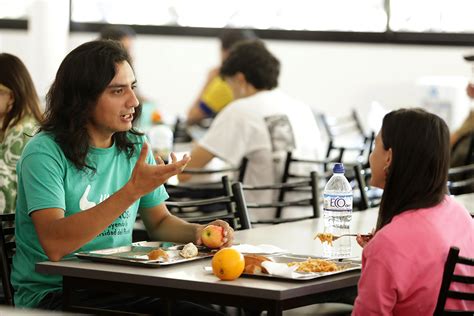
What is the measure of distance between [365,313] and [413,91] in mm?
6083

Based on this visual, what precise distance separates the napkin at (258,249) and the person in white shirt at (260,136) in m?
2.11

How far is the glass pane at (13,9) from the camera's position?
945cm

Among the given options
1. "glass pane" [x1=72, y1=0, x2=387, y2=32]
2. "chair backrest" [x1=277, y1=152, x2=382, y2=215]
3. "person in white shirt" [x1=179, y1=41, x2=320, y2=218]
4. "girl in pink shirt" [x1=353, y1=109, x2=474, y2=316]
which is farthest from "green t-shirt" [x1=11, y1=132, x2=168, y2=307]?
"glass pane" [x1=72, y1=0, x2=387, y2=32]

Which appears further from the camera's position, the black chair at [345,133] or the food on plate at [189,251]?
the black chair at [345,133]

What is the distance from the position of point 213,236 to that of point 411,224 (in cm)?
68

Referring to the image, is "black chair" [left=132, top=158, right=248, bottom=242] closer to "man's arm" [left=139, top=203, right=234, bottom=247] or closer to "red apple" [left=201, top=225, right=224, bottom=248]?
"man's arm" [left=139, top=203, right=234, bottom=247]

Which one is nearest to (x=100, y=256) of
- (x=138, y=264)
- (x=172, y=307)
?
(x=138, y=264)

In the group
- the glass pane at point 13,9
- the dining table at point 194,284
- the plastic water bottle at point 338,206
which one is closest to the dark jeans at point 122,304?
the dining table at point 194,284

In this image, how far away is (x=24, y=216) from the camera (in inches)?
119

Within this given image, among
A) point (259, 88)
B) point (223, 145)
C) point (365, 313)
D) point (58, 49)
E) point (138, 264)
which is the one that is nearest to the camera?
point (365, 313)

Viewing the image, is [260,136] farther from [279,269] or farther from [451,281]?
[451,281]

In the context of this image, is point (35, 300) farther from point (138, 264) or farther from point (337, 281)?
point (337, 281)

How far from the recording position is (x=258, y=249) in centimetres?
297

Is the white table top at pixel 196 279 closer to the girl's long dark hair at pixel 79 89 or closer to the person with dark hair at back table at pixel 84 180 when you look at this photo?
the person with dark hair at back table at pixel 84 180
